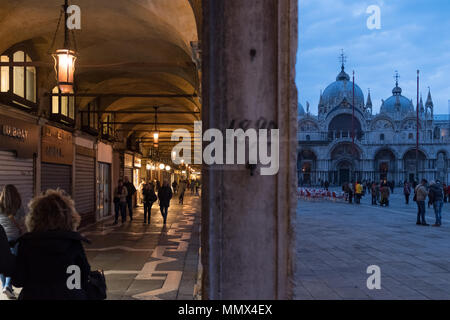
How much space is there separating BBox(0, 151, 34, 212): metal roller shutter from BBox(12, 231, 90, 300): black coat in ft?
24.1

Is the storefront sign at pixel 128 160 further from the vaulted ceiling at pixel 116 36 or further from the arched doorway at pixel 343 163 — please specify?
the arched doorway at pixel 343 163

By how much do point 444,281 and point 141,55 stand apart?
30.1 ft

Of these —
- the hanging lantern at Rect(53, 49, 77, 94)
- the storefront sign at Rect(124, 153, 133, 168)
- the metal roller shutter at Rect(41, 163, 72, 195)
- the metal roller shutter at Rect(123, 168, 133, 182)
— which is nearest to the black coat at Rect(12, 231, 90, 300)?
the hanging lantern at Rect(53, 49, 77, 94)

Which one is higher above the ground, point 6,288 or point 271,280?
point 271,280

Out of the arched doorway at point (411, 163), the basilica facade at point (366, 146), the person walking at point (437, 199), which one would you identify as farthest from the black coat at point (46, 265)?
the arched doorway at point (411, 163)

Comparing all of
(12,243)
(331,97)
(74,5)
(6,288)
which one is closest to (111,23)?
(74,5)

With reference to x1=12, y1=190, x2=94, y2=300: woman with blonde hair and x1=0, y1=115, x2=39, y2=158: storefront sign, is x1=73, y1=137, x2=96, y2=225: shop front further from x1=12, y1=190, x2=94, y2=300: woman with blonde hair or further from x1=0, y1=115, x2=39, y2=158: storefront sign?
x1=12, y1=190, x2=94, y2=300: woman with blonde hair

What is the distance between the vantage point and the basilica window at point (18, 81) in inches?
369

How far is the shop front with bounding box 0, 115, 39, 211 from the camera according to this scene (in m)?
9.30

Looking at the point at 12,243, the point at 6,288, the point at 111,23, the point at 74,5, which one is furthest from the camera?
the point at 111,23

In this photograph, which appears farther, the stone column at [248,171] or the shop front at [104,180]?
the shop front at [104,180]

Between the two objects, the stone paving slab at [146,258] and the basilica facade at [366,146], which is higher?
the basilica facade at [366,146]

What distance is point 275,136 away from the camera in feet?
8.58
